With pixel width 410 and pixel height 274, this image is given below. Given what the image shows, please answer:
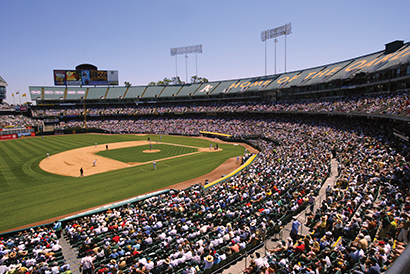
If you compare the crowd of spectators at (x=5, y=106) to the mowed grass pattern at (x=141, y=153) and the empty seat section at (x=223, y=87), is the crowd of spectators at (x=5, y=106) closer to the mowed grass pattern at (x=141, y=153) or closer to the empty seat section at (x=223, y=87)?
the mowed grass pattern at (x=141, y=153)

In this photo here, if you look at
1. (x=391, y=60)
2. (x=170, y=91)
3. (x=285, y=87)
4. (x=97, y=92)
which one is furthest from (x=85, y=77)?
(x=391, y=60)

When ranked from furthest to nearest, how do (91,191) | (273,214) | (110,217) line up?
(91,191)
(110,217)
(273,214)

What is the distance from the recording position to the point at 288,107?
5381cm

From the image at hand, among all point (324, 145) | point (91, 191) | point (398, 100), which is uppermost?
point (398, 100)

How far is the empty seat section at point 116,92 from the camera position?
288 feet

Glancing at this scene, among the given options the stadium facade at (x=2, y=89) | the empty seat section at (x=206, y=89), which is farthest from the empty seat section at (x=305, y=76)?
the stadium facade at (x=2, y=89)

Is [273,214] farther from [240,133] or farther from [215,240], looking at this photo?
[240,133]

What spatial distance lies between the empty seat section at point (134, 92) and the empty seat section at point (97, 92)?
895 cm

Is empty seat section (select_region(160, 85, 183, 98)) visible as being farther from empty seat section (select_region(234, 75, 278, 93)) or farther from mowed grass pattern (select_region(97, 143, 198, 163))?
mowed grass pattern (select_region(97, 143, 198, 163))

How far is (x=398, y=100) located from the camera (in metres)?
27.3

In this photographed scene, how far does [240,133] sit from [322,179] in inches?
1430

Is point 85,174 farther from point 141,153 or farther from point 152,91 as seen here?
point 152,91

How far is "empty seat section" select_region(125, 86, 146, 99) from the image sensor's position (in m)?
87.6

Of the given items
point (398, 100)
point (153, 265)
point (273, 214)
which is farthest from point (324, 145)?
point (153, 265)
